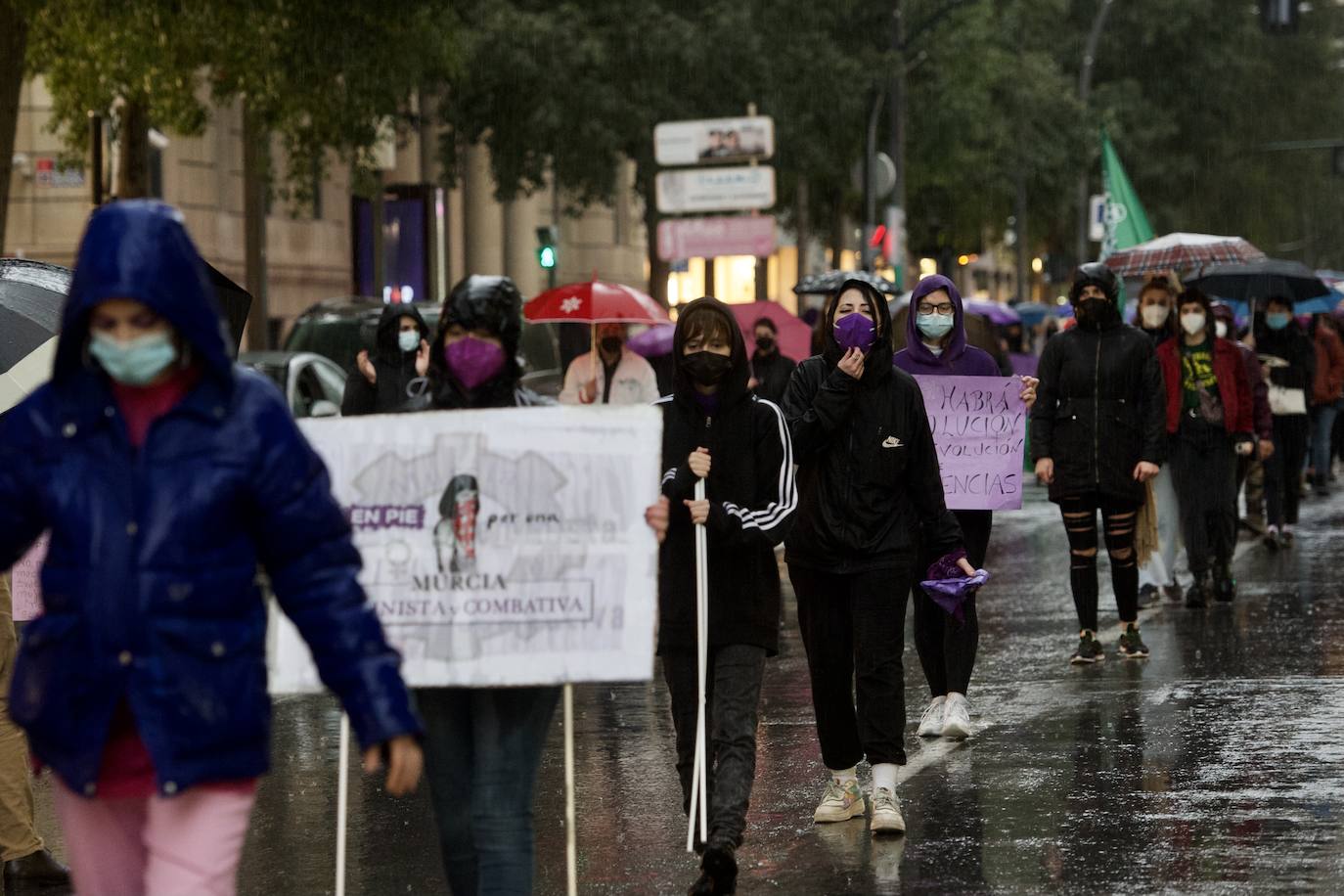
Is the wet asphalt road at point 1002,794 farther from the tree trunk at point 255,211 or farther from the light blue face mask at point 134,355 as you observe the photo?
the tree trunk at point 255,211

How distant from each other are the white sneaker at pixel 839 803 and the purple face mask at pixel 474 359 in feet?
9.19

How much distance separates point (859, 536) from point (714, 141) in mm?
17528

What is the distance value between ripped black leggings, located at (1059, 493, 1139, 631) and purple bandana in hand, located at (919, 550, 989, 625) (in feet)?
8.78

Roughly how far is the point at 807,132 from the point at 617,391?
76.0ft

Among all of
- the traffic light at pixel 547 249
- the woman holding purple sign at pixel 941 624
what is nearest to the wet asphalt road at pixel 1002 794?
the woman holding purple sign at pixel 941 624

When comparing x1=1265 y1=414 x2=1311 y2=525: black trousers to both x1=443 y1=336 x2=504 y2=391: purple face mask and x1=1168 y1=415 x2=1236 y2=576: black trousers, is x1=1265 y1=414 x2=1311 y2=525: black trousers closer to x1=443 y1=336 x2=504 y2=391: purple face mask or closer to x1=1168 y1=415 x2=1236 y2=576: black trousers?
x1=1168 y1=415 x2=1236 y2=576: black trousers

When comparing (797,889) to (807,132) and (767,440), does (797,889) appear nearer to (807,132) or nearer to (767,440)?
(767,440)

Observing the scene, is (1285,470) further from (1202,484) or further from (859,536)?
(859,536)

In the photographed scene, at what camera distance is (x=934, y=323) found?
10.1 meters

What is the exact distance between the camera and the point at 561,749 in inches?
401

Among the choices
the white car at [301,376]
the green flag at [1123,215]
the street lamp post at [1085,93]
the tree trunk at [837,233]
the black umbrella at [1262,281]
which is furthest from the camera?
the street lamp post at [1085,93]

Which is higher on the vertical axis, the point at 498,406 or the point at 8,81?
the point at 8,81

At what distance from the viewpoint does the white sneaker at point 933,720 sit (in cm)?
1012

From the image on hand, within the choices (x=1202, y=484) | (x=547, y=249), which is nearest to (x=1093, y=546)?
(x=1202, y=484)
